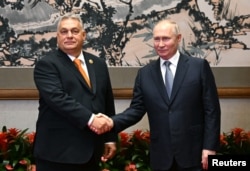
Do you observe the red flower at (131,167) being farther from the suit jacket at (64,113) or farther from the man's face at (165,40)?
the man's face at (165,40)

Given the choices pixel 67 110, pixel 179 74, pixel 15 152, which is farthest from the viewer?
pixel 15 152

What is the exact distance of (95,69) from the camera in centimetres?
279

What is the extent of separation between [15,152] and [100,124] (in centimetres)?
115

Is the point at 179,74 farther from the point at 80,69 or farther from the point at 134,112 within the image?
the point at 80,69

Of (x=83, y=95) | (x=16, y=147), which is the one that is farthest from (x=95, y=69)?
(x=16, y=147)

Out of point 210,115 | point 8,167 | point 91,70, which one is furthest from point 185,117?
point 8,167

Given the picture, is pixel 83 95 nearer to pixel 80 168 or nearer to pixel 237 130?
pixel 80 168

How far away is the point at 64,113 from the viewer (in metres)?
2.54

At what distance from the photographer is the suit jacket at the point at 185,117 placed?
2566mm

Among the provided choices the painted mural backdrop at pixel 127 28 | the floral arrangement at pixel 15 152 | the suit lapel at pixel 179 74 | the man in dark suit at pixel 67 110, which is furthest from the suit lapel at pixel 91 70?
the painted mural backdrop at pixel 127 28

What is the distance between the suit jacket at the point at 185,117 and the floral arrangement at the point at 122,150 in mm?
871

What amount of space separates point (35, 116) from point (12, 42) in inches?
26.5

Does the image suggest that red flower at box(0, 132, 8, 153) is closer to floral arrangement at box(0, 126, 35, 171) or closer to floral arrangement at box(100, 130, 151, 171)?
Result: floral arrangement at box(0, 126, 35, 171)

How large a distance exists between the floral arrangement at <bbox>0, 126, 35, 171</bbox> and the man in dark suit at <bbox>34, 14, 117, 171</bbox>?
80cm
